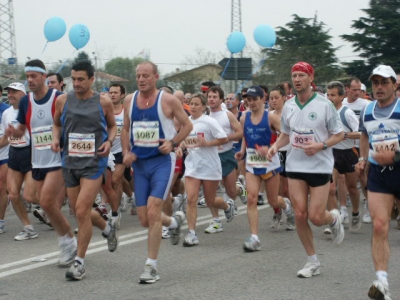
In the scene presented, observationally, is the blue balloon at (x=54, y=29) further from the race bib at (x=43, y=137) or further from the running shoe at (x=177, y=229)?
the running shoe at (x=177, y=229)

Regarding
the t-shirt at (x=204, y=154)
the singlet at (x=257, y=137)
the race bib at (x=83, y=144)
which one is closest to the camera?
the race bib at (x=83, y=144)

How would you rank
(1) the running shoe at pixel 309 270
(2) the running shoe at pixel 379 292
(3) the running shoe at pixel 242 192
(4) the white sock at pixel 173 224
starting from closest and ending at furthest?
(2) the running shoe at pixel 379 292, (1) the running shoe at pixel 309 270, (4) the white sock at pixel 173 224, (3) the running shoe at pixel 242 192

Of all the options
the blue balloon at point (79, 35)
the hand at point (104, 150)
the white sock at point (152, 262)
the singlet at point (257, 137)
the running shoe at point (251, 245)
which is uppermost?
the blue balloon at point (79, 35)

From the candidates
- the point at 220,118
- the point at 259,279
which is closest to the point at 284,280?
→ the point at 259,279

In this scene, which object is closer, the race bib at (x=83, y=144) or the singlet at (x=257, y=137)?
the race bib at (x=83, y=144)

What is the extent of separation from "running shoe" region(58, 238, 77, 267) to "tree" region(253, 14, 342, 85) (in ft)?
116

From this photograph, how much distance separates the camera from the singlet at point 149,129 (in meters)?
7.93

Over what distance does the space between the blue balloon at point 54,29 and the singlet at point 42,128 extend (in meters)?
9.31

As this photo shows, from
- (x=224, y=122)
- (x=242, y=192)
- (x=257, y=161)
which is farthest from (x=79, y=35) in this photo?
(x=257, y=161)

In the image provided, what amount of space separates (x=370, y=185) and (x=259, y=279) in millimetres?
1447

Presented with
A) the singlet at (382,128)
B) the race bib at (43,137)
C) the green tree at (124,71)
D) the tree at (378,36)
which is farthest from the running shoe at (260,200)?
the tree at (378,36)

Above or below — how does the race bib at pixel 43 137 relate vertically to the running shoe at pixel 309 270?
above

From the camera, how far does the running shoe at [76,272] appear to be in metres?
7.66

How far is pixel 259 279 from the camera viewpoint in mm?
7715
